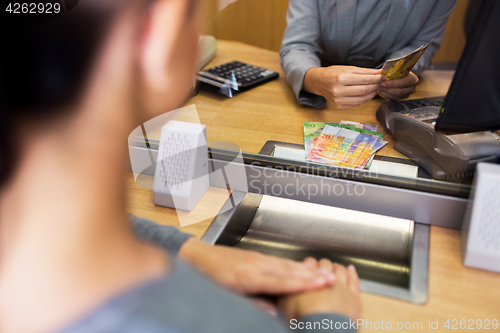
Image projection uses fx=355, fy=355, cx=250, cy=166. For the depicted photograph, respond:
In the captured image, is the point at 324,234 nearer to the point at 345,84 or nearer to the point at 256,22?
the point at 345,84

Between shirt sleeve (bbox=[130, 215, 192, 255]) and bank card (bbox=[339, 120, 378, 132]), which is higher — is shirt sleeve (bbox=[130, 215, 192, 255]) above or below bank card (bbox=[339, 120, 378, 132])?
below

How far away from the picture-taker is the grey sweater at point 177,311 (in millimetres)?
350

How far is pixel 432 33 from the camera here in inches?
27.6

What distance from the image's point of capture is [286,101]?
1034mm

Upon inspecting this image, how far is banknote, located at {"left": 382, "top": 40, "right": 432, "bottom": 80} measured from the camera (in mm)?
738

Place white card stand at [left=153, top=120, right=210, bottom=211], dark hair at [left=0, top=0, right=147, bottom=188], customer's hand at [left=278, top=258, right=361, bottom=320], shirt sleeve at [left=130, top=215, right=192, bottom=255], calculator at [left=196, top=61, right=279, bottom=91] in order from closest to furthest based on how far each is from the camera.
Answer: dark hair at [left=0, top=0, right=147, bottom=188], customer's hand at [left=278, top=258, right=361, bottom=320], shirt sleeve at [left=130, top=215, right=192, bottom=255], white card stand at [left=153, top=120, right=210, bottom=211], calculator at [left=196, top=61, right=279, bottom=91]

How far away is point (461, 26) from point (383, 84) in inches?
7.5

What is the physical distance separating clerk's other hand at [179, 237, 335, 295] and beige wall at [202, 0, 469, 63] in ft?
1.38

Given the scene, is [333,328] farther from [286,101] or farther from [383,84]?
[286,101]

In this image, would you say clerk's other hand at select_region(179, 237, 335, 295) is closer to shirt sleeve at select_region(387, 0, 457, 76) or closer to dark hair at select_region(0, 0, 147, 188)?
dark hair at select_region(0, 0, 147, 188)

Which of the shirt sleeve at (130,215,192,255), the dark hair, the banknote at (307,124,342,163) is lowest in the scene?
the shirt sleeve at (130,215,192,255)

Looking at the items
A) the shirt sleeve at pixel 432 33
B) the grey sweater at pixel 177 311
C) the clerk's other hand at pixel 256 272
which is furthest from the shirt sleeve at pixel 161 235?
the shirt sleeve at pixel 432 33

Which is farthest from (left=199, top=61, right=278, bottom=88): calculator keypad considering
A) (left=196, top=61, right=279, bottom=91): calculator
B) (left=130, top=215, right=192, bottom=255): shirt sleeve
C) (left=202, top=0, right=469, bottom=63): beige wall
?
(left=130, top=215, right=192, bottom=255): shirt sleeve

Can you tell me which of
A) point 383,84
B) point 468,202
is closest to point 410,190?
point 468,202
